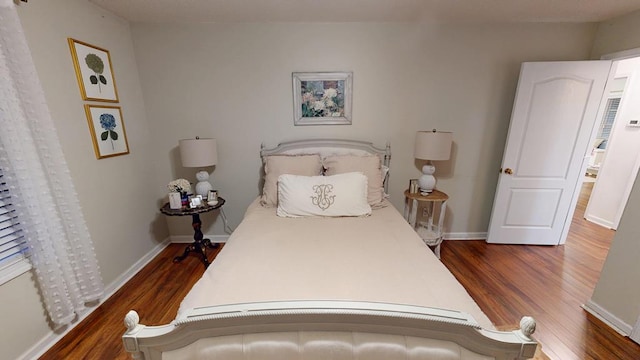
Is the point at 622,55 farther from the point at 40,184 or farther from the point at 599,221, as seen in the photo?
the point at 40,184

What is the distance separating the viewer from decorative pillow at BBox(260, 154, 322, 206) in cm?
233

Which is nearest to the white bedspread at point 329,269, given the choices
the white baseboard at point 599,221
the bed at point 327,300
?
the bed at point 327,300

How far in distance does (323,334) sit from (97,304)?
212cm

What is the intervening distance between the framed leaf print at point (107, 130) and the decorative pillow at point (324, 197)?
152 centimetres

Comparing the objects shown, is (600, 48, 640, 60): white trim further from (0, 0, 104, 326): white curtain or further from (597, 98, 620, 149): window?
(0, 0, 104, 326): white curtain

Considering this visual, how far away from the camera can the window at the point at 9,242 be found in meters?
1.41

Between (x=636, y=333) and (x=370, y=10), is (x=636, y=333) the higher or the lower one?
the lower one

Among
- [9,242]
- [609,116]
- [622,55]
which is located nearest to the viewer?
[9,242]

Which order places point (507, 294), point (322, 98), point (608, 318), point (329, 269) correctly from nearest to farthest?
1. point (329, 269)
2. point (608, 318)
3. point (507, 294)
4. point (322, 98)

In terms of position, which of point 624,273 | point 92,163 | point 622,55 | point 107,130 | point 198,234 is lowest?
point 198,234

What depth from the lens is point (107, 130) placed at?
2129mm

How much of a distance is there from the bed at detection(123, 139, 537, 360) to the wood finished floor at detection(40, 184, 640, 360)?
38.8 inches

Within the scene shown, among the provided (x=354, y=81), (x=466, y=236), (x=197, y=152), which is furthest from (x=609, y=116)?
(x=197, y=152)

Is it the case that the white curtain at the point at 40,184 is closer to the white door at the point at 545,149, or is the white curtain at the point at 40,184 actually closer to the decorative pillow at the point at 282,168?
the decorative pillow at the point at 282,168
